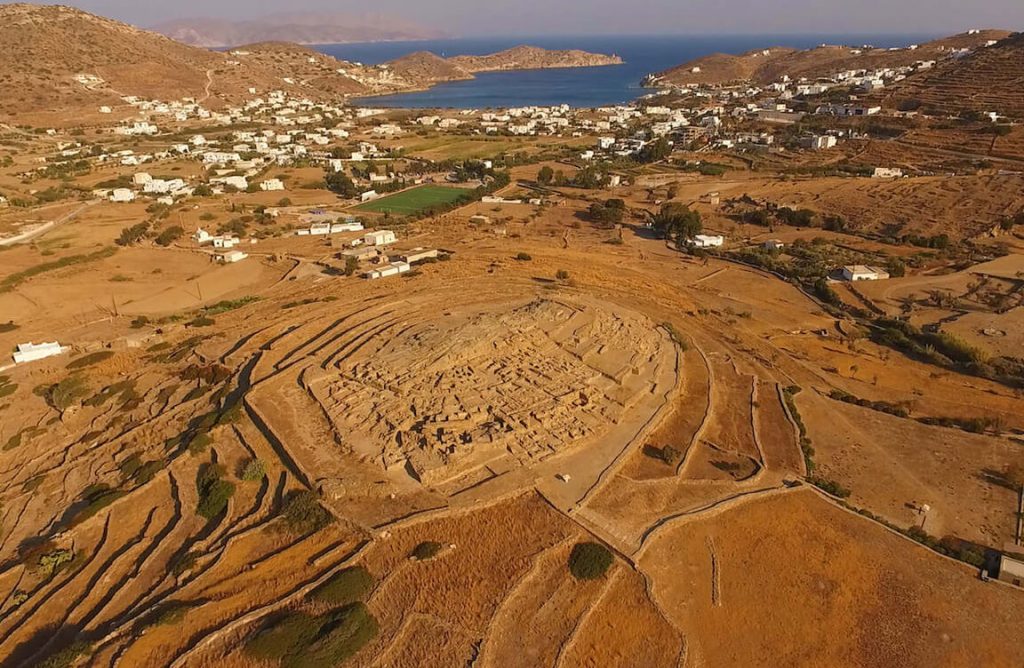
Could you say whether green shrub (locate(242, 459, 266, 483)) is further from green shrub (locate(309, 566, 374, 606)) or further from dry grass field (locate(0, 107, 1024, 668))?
green shrub (locate(309, 566, 374, 606))

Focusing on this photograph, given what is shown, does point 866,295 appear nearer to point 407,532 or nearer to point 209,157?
point 407,532

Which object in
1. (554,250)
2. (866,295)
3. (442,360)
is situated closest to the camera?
(442,360)

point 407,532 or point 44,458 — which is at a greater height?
point 407,532

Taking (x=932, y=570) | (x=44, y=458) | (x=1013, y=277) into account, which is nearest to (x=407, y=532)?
(x=932, y=570)

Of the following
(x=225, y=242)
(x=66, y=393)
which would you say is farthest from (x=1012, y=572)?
(x=225, y=242)

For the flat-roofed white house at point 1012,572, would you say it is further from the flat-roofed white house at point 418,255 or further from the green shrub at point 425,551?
the flat-roofed white house at point 418,255

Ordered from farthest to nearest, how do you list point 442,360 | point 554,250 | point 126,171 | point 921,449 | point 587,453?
point 126,171, point 554,250, point 442,360, point 921,449, point 587,453

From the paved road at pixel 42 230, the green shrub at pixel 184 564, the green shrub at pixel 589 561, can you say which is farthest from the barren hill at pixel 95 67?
the green shrub at pixel 589 561
